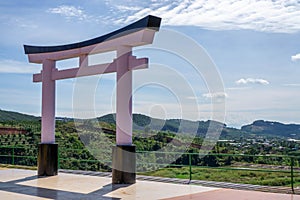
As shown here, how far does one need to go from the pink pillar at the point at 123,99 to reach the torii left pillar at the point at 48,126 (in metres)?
2.35

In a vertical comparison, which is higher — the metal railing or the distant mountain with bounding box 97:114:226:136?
the distant mountain with bounding box 97:114:226:136

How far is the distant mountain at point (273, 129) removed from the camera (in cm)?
1109

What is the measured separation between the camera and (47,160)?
33.7 feet

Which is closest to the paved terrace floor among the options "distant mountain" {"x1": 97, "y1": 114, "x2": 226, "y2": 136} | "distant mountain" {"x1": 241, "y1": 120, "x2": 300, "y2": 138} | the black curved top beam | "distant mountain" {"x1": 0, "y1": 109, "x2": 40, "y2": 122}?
"distant mountain" {"x1": 97, "y1": 114, "x2": 226, "y2": 136}

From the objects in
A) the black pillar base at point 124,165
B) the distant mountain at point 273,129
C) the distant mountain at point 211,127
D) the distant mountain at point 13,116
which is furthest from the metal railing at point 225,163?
the distant mountain at point 13,116

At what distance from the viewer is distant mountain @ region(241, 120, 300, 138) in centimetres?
1109

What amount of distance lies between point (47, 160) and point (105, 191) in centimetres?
296

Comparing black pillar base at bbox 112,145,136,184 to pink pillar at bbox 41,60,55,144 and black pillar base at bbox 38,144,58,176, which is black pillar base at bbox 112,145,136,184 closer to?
black pillar base at bbox 38,144,58,176

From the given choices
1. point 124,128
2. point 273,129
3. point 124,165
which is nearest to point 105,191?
point 124,165

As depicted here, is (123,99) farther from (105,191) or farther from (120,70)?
(105,191)

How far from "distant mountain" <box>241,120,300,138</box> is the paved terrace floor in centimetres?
349

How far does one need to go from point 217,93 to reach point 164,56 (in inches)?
67.8

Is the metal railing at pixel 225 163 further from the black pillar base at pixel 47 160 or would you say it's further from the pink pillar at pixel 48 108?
the pink pillar at pixel 48 108

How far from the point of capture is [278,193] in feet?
25.0
